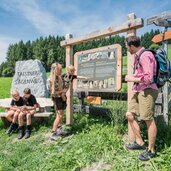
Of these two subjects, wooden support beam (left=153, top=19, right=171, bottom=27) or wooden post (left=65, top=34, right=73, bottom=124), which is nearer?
wooden support beam (left=153, top=19, right=171, bottom=27)

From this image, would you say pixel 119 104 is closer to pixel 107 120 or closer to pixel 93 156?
pixel 107 120

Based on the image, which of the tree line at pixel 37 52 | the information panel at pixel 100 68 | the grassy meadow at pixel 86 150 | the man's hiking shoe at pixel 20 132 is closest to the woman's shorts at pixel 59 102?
the grassy meadow at pixel 86 150

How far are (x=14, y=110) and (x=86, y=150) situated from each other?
3.31m

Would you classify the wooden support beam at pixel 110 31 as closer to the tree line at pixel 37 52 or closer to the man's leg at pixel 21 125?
the man's leg at pixel 21 125

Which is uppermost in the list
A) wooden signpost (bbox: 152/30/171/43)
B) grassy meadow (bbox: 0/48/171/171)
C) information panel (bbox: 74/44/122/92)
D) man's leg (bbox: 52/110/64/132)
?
wooden signpost (bbox: 152/30/171/43)

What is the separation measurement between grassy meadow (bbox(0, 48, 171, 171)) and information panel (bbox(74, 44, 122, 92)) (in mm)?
554

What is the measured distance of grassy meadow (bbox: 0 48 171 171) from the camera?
16.6 feet

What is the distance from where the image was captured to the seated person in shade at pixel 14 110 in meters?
8.22

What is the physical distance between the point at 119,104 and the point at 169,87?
3.75 feet

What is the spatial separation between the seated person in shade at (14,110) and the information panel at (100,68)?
1.58m

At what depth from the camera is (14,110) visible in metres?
8.36

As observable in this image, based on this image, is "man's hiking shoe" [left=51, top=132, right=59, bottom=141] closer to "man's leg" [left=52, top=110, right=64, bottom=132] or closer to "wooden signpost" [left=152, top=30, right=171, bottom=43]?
"man's leg" [left=52, top=110, right=64, bottom=132]

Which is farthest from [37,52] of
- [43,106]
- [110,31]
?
[110,31]

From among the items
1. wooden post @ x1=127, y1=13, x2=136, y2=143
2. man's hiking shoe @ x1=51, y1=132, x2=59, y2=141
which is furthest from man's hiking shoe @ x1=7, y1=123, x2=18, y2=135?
wooden post @ x1=127, y1=13, x2=136, y2=143
